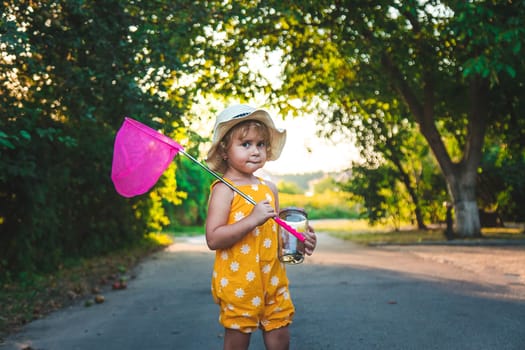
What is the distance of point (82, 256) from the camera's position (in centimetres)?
1061

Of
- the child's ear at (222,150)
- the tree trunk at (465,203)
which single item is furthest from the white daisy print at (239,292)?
the tree trunk at (465,203)

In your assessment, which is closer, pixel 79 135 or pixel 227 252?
pixel 227 252

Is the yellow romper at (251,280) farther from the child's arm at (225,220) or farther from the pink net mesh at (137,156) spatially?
the pink net mesh at (137,156)

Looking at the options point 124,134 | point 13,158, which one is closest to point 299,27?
point 13,158

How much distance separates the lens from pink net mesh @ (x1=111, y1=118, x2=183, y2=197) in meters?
3.00

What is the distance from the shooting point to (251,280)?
2.97 m

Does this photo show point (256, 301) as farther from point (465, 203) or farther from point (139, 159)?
point (465, 203)

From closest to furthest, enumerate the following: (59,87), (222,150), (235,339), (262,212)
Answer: (262,212) → (235,339) → (222,150) → (59,87)

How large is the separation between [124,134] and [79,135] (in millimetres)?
7080

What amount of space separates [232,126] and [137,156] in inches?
20.3

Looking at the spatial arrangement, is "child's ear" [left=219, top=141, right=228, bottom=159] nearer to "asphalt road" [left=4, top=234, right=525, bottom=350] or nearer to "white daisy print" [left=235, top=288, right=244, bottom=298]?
"white daisy print" [left=235, top=288, right=244, bottom=298]

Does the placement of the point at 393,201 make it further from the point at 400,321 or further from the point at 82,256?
the point at 400,321

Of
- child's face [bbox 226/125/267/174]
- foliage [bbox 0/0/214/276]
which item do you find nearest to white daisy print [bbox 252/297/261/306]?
child's face [bbox 226/125/267/174]

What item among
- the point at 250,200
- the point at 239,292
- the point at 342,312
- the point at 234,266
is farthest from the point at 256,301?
the point at 342,312
